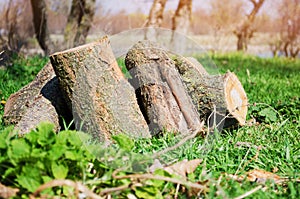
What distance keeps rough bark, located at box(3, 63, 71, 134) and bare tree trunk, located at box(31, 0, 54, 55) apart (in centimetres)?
592

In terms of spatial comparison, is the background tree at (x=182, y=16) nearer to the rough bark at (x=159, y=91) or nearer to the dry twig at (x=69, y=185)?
the rough bark at (x=159, y=91)

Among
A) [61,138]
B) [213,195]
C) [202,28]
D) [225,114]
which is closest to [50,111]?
[61,138]

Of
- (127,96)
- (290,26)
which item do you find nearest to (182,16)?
(290,26)

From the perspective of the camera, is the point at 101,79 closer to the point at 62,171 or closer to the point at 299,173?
the point at 62,171

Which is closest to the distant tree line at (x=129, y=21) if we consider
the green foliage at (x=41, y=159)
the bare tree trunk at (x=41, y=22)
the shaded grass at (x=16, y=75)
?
the bare tree trunk at (x=41, y=22)

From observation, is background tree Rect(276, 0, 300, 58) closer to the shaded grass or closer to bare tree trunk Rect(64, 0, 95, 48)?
bare tree trunk Rect(64, 0, 95, 48)

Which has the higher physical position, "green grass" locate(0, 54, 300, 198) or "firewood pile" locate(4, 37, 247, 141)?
"firewood pile" locate(4, 37, 247, 141)

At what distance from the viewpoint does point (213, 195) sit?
2250mm

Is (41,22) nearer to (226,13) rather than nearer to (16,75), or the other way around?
(16,75)

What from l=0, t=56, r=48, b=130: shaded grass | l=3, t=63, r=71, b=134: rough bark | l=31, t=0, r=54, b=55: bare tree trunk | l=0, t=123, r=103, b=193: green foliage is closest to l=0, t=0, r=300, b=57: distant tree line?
l=31, t=0, r=54, b=55: bare tree trunk

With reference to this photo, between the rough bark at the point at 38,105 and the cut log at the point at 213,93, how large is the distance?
41.1 inches

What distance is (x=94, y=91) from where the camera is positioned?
10.3 feet

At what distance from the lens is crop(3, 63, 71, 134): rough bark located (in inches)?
132

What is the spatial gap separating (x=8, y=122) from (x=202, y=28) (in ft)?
47.2
